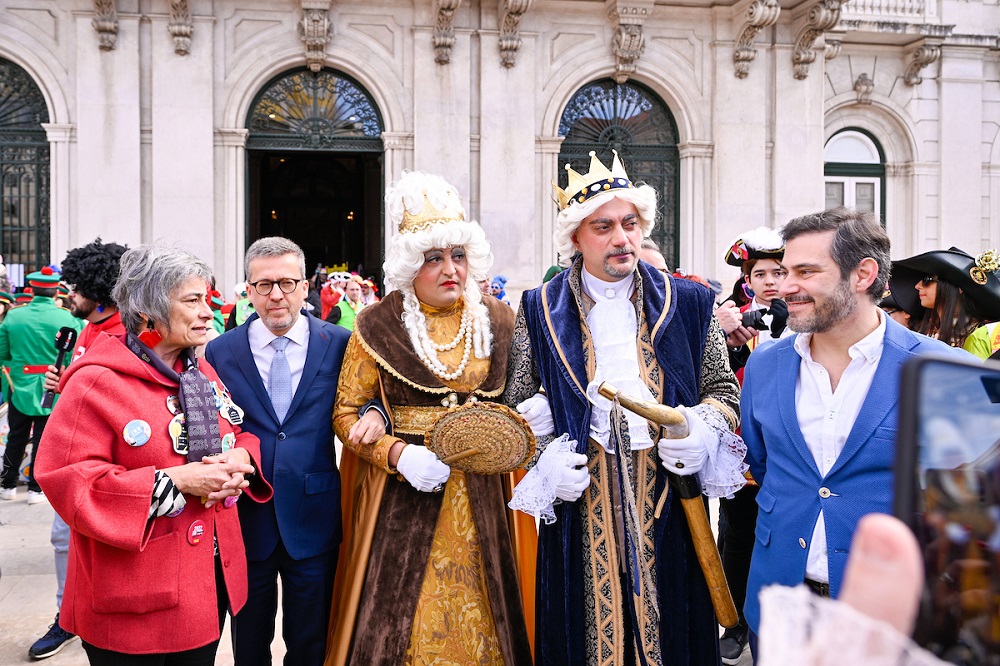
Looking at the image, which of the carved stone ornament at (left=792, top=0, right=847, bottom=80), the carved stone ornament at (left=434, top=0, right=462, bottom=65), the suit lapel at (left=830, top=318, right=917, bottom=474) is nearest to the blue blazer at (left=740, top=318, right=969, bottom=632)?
the suit lapel at (left=830, top=318, right=917, bottom=474)

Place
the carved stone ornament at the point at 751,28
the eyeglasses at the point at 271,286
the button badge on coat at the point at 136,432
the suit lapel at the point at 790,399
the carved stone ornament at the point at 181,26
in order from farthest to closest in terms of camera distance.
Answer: the carved stone ornament at the point at 751,28, the carved stone ornament at the point at 181,26, the eyeglasses at the point at 271,286, the button badge on coat at the point at 136,432, the suit lapel at the point at 790,399

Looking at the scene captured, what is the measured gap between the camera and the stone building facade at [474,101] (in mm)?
11023

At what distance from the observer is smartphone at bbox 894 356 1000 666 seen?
0.88 m

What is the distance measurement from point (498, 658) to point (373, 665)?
455 mm

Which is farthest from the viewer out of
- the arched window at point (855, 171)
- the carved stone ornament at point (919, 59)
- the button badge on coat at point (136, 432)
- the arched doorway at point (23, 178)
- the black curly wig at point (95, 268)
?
the arched window at point (855, 171)

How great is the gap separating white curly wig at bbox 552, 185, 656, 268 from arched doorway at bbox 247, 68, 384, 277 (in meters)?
9.77

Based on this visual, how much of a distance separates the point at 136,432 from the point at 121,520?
0.26 metres

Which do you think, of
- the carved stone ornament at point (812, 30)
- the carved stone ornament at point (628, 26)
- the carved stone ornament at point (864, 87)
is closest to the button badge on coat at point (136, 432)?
the carved stone ornament at point (628, 26)

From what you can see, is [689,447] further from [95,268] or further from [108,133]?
[108,133]

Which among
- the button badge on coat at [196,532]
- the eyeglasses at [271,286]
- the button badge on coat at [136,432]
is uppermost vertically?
the eyeglasses at [271,286]

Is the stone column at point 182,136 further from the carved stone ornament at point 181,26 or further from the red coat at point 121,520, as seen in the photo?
the red coat at point 121,520

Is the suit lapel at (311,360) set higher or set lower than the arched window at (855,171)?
lower

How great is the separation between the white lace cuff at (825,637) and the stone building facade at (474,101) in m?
11.1

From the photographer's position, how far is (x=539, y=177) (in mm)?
12156
